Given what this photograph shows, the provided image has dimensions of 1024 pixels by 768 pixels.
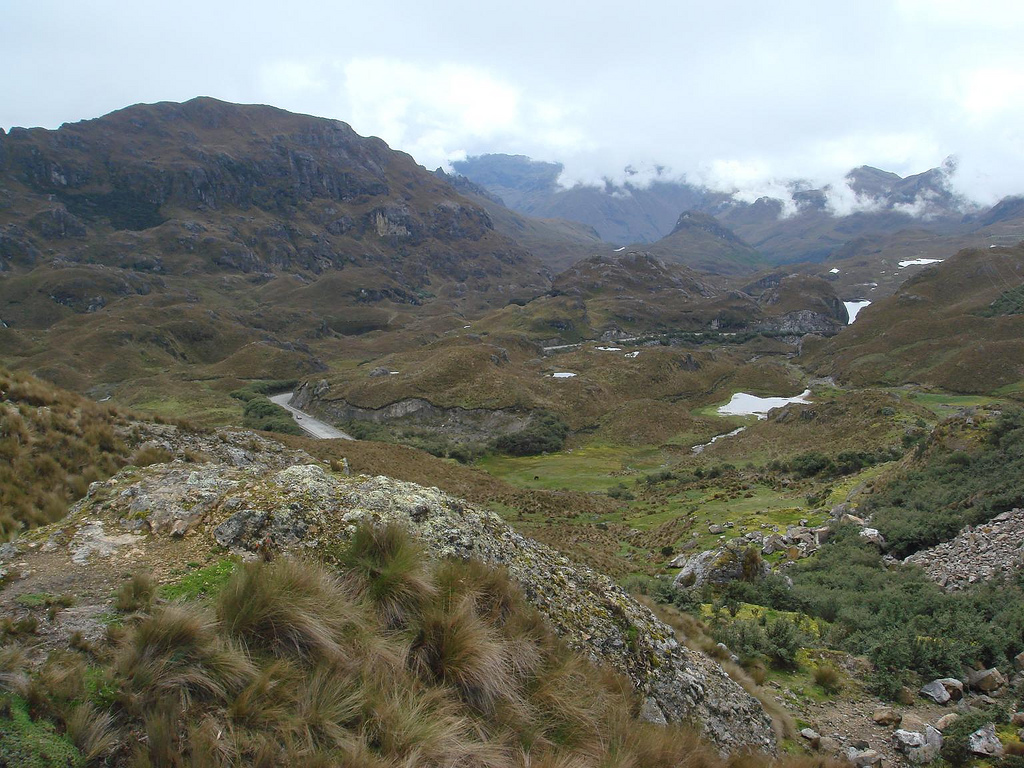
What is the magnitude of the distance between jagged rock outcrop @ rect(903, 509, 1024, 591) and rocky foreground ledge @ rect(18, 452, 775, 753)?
9628 millimetres

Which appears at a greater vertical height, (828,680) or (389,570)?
(389,570)

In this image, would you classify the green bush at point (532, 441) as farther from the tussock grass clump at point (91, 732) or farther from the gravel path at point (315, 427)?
the tussock grass clump at point (91, 732)

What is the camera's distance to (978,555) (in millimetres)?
14242

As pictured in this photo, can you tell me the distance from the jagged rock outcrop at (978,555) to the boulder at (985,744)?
673 cm

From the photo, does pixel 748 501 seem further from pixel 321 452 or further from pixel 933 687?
pixel 321 452

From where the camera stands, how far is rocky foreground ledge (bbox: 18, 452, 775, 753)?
260 inches

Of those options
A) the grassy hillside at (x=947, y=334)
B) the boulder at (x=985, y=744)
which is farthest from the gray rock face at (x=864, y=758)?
the grassy hillside at (x=947, y=334)

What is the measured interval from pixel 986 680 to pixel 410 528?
34.4 ft

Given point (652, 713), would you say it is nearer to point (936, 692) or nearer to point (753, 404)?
point (936, 692)

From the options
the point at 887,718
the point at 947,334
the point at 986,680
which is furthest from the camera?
the point at 947,334

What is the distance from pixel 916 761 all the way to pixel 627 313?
177m

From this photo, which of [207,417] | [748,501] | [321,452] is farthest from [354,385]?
[748,501]

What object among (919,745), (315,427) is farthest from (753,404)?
(919,745)

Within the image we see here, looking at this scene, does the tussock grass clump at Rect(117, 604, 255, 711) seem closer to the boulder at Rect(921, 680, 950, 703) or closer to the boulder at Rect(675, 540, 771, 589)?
the boulder at Rect(921, 680, 950, 703)
